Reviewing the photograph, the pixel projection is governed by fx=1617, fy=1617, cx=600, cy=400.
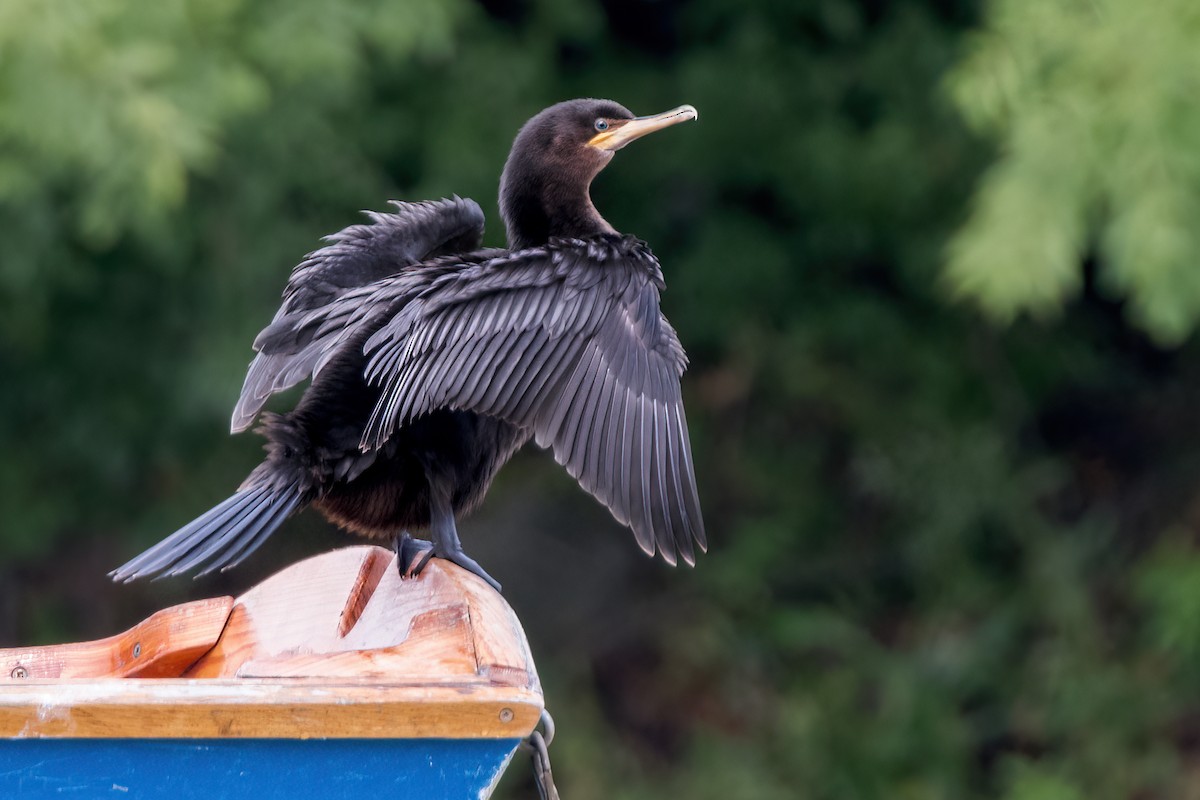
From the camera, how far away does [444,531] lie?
3018 mm

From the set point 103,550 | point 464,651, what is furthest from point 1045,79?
point 103,550

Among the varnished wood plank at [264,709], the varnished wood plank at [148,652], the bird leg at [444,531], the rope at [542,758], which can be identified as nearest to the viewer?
the varnished wood plank at [264,709]

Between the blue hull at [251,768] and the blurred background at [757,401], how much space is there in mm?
3128

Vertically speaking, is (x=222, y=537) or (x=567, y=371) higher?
(x=567, y=371)

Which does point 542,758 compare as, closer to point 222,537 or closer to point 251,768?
point 251,768

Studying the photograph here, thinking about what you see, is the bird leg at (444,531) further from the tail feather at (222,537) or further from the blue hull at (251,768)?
the blue hull at (251,768)

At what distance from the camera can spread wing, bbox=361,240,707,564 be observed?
2.78 meters

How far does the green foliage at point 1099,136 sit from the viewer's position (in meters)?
4.62

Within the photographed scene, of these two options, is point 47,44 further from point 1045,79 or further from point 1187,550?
point 1187,550

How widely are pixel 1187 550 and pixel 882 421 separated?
1441 millimetres

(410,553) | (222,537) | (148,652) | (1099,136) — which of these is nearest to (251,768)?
(222,537)


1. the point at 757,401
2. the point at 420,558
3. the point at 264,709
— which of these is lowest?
the point at 757,401

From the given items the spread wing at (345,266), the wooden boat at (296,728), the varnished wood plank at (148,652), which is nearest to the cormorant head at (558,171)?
the spread wing at (345,266)

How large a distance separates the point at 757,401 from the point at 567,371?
4.81 metres
